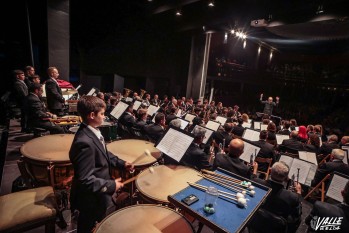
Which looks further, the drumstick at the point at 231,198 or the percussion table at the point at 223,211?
the drumstick at the point at 231,198

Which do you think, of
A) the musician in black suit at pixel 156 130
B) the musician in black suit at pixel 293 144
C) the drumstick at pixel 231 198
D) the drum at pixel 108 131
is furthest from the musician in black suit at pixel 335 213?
the drum at pixel 108 131

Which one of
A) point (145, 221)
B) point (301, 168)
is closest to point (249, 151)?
point (301, 168)

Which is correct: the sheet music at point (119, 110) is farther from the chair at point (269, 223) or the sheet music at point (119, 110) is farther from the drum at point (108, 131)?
the chair at point (269, 223)

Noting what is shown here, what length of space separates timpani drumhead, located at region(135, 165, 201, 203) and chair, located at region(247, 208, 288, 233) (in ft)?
2.78

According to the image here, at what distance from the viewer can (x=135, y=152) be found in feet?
11.2

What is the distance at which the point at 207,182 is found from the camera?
2.15 meters

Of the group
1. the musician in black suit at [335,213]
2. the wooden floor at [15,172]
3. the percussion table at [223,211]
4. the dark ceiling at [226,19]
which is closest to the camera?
the percussion table at [223,211]

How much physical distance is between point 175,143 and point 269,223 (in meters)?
1.44

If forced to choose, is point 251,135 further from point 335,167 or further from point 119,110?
point 119,110

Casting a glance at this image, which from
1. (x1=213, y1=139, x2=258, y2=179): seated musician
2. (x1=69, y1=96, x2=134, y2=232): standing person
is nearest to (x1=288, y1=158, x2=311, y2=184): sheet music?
(x1=213, y1=139, x2=258, y2=179): seated musician

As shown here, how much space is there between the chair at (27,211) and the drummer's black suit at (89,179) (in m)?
0.25

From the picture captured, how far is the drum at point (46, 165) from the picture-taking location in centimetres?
268

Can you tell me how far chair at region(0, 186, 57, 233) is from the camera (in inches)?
75.4

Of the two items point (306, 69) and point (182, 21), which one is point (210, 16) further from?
point (306, 69)
